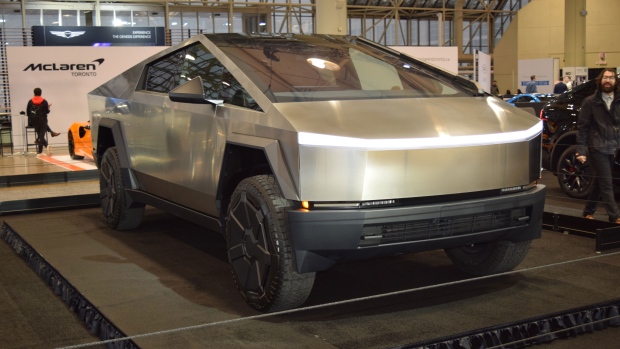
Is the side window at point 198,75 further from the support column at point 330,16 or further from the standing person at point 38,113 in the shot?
the standing person at point 38,113

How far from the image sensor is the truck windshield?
14.7ft

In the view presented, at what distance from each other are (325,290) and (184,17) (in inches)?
1055

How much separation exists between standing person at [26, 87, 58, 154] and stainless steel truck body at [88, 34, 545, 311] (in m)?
12.8

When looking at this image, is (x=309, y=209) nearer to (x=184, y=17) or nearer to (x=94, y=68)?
(x=94, y=68)

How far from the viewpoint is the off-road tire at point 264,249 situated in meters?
3.94

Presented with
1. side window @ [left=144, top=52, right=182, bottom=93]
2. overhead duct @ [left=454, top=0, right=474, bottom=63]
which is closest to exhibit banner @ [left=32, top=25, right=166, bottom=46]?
side window @ [left=144, top=52, right=182, bottom=93]

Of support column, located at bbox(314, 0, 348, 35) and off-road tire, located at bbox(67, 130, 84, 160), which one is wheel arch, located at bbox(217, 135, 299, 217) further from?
off-road tire, located at bbox(67, 130, 84, 160)

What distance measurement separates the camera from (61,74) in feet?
60.9

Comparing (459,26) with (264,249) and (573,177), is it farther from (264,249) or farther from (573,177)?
(264,249)

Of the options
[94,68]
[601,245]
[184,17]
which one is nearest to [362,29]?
[184,17]

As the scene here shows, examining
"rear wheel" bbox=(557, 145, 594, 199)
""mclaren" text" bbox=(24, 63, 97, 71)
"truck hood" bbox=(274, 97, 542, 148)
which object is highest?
""mclaren" text" bbox=(24, 63, 97, 71)

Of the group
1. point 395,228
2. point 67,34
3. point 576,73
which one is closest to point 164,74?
point 395,228

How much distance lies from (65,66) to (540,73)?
18.0 m

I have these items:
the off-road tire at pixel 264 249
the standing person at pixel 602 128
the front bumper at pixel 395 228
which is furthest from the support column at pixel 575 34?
the off-road tire at pixel 264 249
